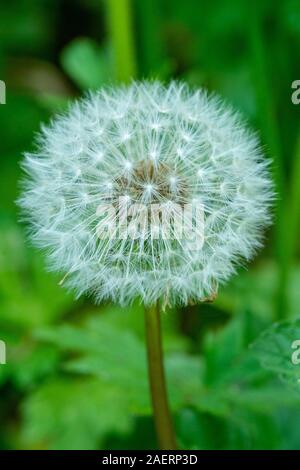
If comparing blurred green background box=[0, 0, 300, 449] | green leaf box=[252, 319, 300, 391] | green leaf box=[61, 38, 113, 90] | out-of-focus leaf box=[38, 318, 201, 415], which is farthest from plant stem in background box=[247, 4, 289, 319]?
green leaf box=[252, 319, 300, 391]

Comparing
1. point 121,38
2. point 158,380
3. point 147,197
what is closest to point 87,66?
point 121,38

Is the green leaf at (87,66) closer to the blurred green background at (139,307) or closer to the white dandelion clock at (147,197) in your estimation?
the blurred green background at (139,307)

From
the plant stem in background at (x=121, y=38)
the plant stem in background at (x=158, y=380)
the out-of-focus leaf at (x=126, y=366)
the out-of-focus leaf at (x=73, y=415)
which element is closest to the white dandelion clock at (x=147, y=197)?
the plant stem in background at (x=158, y=380)

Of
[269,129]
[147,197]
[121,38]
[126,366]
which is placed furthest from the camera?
[121,38]

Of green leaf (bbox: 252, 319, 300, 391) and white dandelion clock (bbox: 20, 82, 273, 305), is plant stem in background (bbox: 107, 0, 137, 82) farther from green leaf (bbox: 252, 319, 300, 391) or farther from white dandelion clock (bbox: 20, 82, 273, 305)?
green leaf (bbox: 252, 319, 300, 391)

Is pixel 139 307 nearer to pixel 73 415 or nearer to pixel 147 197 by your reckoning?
pixel 73 415

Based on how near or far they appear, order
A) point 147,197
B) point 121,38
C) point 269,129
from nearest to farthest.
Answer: point 147,197, point 269,129, point 121,38

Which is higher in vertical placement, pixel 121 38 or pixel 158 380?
pixel 121 38
